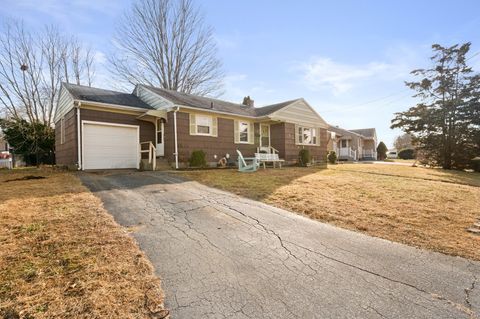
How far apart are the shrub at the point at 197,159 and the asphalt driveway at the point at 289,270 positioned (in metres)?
7.76

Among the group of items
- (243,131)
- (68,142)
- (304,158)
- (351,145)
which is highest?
(243,131)

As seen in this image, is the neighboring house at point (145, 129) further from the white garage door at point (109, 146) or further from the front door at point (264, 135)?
the front door at point (264, 135)

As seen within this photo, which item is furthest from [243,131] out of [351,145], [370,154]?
[370,154]

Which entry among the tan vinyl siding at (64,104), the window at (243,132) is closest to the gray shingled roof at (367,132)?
the window at (243,132)

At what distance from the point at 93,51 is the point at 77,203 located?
2656cm

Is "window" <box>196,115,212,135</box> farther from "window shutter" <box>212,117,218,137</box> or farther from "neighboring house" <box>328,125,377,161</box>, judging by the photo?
"neighboring house" <box>328,125,377,161</box>

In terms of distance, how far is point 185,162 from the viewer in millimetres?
13500

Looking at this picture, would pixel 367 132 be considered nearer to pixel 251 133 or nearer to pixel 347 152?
pixel 347 152

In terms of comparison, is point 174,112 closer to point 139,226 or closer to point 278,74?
point 278,74

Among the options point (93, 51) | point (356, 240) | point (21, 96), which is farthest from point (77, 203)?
point (93, 51)

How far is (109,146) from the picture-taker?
13.2m

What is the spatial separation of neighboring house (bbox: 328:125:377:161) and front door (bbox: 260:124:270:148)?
14248 millimetres

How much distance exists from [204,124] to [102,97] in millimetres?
5516

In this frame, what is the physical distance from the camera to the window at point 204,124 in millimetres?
14352
